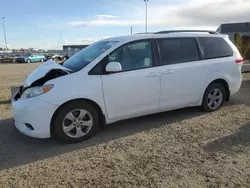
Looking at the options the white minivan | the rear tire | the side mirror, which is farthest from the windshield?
the rear tire

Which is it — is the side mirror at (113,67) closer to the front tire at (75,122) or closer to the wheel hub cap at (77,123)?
the front tire at (75,122)

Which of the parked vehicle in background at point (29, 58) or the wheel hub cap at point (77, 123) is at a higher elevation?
the parked vehicle in background at point (29, 58)

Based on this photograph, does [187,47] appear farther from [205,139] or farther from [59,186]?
[59,186]

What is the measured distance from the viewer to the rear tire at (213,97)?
16.9ft

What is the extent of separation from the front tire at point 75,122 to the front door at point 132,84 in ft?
1.02

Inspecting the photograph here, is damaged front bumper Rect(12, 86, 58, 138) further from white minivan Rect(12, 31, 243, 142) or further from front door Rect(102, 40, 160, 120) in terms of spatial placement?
front door Rect(102, 40, 160, 120)

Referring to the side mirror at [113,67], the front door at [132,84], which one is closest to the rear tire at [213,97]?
the front door at [132,84]

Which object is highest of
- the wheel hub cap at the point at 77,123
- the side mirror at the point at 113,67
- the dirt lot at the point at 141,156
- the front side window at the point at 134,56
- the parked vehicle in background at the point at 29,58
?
the front side window at the point at 134,56

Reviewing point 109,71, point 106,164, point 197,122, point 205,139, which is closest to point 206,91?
point 197,122

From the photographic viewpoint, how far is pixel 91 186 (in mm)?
2742

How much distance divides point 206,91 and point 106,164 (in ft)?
9.61

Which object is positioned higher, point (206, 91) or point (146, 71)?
point (146, 71)

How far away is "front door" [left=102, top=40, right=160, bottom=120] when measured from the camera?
4.01 meters

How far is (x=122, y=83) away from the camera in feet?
13.3
